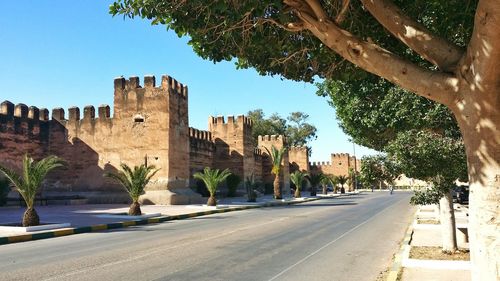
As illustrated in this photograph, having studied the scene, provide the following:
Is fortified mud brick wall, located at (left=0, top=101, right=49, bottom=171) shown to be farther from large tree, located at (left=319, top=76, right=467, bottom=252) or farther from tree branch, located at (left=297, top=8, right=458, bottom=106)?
tree branch, located at (left=297, top=8, right=458, bottom=106)

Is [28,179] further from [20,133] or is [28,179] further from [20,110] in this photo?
[20,110]

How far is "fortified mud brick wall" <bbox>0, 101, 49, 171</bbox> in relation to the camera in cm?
2759

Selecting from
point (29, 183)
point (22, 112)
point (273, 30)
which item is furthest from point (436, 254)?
point (22, 112)

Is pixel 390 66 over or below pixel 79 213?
over

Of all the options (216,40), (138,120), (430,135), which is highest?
(138,120)

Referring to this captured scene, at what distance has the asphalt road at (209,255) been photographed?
7301 mm

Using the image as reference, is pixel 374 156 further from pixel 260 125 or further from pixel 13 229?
pixel 260 125

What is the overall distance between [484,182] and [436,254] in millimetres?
5965

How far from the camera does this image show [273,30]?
623 cm

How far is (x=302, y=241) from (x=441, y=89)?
810cm

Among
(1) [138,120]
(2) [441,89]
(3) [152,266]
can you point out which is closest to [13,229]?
(3) [152,266]

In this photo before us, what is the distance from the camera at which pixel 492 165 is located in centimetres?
356

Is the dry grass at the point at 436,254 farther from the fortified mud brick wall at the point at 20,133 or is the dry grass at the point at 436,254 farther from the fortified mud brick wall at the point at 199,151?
the fortified mud brick wall at the point at 199,151

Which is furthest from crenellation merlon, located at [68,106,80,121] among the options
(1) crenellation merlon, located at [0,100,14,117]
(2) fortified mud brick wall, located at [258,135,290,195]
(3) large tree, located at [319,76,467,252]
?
(3) large tree, located at [319,76,467,252]
